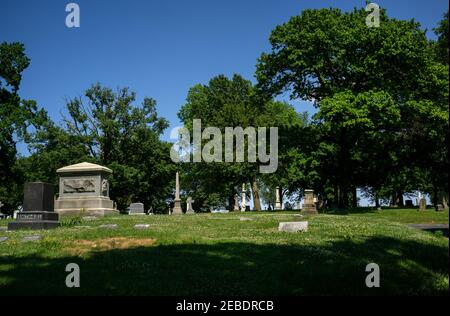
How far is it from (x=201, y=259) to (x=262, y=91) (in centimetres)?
3093

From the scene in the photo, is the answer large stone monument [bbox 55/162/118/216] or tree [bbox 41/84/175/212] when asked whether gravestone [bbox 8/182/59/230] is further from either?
tree [bbox 41/84/175/212]

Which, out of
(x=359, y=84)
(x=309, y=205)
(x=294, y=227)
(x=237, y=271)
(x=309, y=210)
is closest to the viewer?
(x=237, y=271)

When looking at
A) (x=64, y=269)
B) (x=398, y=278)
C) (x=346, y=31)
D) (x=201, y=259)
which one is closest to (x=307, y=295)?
(x=398, y=278)

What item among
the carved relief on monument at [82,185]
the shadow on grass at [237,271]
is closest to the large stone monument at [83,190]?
the carved relief on monument at [82,185]

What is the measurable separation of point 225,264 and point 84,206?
21.3m

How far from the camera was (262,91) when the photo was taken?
39.0 metres

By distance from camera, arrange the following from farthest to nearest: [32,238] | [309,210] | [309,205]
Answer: [309,205]
[309,210]
[32,238]

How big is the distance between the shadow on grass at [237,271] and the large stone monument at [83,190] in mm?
18064

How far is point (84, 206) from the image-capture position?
28.1 m

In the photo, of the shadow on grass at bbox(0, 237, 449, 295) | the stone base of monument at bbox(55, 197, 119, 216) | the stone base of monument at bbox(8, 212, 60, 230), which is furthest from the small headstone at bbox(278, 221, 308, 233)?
the stone base of monument at bbox(55, 197, 119, 216)

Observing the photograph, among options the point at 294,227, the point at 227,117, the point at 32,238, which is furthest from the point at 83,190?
the point at 227,117

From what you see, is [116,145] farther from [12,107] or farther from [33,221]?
[33,221]

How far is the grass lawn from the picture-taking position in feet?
24.0
